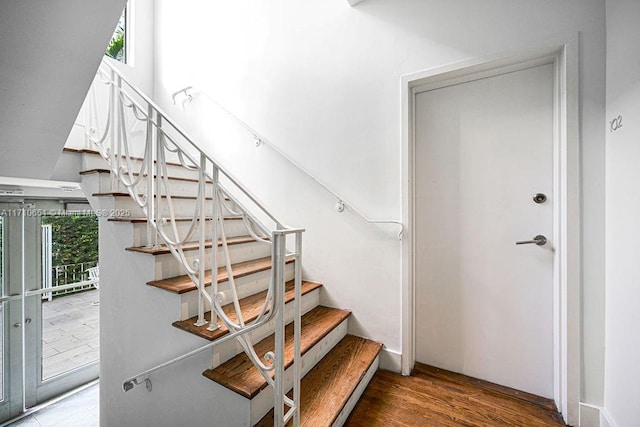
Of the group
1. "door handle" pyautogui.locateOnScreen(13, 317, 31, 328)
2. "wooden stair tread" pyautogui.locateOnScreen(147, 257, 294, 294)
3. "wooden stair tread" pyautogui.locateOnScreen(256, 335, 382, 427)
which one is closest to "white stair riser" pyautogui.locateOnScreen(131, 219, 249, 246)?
"wooden stair tread" pyautogui.locateOnScreen(147, 257, 294, 294)

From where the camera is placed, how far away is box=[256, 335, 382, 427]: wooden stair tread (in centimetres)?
130

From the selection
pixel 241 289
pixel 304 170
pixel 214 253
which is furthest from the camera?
pixel 304 170

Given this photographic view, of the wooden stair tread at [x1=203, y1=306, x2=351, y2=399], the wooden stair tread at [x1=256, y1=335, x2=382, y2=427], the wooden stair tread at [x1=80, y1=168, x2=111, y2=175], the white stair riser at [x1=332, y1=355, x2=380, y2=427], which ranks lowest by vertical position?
the white stair riser at [x1=332, y1=355, x2=380, y2=427]

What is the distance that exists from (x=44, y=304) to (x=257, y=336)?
10.5 ft

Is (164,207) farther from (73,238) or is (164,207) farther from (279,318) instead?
(73,238)

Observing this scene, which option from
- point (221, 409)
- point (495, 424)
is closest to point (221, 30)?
point (221, 409)

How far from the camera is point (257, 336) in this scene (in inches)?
60.8

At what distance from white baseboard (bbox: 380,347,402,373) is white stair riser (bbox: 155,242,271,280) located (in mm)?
1167

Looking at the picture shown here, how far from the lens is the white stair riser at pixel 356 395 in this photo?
4.61 ft

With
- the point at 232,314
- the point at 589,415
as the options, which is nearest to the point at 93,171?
the point at 232,314

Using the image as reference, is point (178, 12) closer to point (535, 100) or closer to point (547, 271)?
point (535, 100)

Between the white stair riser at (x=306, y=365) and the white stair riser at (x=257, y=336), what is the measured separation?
0.60 feet

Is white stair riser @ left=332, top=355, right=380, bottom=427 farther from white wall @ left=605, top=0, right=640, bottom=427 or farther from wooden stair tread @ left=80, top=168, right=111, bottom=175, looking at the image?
wooden stair tread @ left=80, top=168, right=111, bottom=175

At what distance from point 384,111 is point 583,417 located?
207 centimetres
